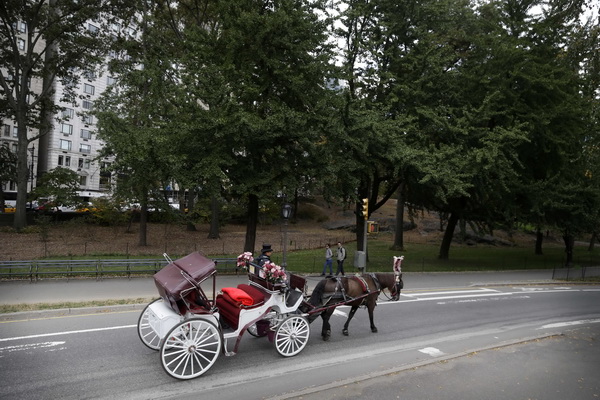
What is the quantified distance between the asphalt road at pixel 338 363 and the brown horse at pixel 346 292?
2.13 feet

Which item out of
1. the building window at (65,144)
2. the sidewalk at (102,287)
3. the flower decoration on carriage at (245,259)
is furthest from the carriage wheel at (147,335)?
the building window at (65,144)

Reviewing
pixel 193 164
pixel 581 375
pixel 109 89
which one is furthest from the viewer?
pixel 109 89

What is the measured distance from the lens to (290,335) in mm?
7555

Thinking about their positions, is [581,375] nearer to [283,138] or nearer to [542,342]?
[542,342]

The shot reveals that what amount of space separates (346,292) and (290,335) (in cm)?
191

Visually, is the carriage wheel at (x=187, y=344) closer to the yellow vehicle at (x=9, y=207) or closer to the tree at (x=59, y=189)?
the tree at (x=59, y=189)

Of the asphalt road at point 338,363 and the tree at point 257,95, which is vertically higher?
the tree at point 257,95

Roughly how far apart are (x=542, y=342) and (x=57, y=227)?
106ft

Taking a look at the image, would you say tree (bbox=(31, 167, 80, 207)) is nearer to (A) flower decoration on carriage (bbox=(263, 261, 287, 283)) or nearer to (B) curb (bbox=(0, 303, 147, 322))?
(B) curb (bbox=(0, 303, 147, 322))

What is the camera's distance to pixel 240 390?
20.2 ft

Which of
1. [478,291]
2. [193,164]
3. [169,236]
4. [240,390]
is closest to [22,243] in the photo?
[169,236]

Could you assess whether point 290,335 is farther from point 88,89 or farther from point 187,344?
point 88,89

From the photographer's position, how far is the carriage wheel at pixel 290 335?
295 inches

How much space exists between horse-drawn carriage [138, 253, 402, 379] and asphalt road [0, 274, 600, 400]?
324mm
